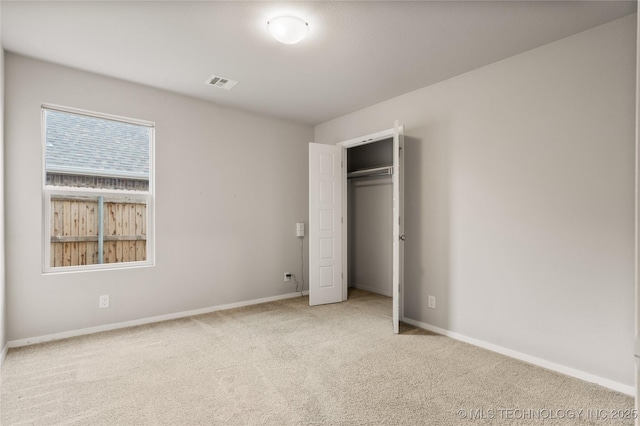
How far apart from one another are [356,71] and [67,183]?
3107mm

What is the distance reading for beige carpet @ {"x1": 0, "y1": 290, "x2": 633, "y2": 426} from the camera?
79.0 inches

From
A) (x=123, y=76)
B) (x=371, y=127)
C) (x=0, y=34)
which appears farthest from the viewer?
(x=371, y=127)

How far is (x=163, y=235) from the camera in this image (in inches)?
150

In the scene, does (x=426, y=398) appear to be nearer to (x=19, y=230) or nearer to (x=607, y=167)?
(x=607, y=167)

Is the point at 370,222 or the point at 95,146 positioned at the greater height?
the point at 95,146

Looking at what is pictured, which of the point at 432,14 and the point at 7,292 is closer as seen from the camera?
the point at 432,14

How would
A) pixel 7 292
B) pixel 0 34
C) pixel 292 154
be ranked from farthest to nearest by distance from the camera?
pixel 292 154 < pixel 7 292 < pixel 0 34

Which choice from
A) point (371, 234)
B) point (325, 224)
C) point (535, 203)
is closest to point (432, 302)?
point (535, 203)

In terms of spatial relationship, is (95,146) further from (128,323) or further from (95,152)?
(128,323)

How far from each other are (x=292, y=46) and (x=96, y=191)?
8.23ft

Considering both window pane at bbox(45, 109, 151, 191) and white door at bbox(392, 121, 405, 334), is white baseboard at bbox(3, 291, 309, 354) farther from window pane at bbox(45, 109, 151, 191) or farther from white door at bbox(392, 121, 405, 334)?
white door at bbox(392, 121, 405, 334)

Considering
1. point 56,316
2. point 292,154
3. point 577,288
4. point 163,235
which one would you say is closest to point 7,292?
point 56,316

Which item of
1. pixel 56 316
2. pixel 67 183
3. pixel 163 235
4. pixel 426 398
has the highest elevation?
pixel 67 183

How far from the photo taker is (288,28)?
238 cm
